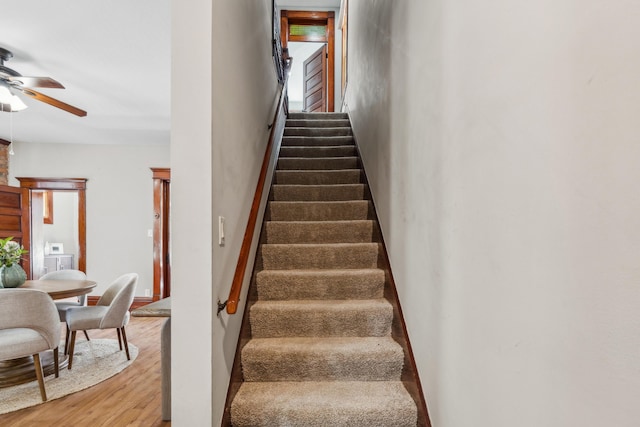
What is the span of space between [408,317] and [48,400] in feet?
9.22

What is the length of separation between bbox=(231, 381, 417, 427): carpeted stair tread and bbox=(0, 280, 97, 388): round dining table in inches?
101

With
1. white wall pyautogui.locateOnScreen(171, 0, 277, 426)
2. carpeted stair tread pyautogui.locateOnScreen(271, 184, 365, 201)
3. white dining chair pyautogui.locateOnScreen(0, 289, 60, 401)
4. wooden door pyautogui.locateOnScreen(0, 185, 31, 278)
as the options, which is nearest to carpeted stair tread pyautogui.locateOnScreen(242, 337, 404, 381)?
white wall pyautogui.locateOnScreen(171, 0, 277, 426)

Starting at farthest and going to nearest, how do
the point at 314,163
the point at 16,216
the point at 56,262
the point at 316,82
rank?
the point at 56,262
the point at 316,82
the point at 16,216
the point at 314,163

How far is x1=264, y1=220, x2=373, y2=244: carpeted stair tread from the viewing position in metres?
2.68

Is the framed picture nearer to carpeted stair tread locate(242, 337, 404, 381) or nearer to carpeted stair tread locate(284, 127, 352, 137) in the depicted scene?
carpeted stair tread locate(284, 127, 352, 137)

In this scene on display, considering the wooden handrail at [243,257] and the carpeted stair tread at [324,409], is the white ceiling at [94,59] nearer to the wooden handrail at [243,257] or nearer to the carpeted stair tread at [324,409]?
the wooden handrail at [243,257]

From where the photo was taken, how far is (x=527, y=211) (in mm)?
878

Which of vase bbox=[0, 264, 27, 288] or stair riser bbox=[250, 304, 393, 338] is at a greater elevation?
vase bbox=[0, 264, 27, 288]

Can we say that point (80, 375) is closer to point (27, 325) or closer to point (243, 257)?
point (27, 325)

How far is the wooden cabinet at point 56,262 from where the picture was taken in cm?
747

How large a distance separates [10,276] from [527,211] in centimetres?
416

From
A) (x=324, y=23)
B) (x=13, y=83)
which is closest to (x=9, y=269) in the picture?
(x=13, y=83)

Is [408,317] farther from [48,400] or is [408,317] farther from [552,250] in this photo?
[48,400]

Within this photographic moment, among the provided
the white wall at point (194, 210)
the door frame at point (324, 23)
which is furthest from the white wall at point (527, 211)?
the door frame at point (324, 23)
